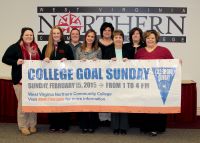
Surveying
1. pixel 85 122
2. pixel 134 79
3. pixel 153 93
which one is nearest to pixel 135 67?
pixel 134 79

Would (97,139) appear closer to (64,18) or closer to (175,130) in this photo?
(175,130)

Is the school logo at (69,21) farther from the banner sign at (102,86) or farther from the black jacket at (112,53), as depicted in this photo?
the banner sign at (102,86)

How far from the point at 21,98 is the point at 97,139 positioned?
1104mm

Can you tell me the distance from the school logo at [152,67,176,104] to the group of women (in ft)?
0.59

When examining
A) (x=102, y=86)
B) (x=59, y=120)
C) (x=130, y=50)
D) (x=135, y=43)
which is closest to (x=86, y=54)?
(x=102, y=86)

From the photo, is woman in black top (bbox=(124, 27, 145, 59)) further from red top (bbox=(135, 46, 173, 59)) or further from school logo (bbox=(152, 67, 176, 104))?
school logo (bbox=(152, 67, 176, 104))

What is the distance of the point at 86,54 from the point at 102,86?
468 millimetres

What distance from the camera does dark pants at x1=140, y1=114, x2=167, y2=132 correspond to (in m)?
4.15

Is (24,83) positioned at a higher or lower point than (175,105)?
higher

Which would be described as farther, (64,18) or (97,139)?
(64,18)

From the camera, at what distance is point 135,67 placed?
3.98m

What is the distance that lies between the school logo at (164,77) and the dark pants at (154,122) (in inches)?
14.5

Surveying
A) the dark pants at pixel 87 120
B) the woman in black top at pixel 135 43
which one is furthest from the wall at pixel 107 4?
the dark pants at pixel 87 120

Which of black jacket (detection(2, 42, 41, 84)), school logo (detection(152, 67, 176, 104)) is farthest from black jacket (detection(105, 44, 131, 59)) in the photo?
black jacket (detection(2, 42, 41, 84))
